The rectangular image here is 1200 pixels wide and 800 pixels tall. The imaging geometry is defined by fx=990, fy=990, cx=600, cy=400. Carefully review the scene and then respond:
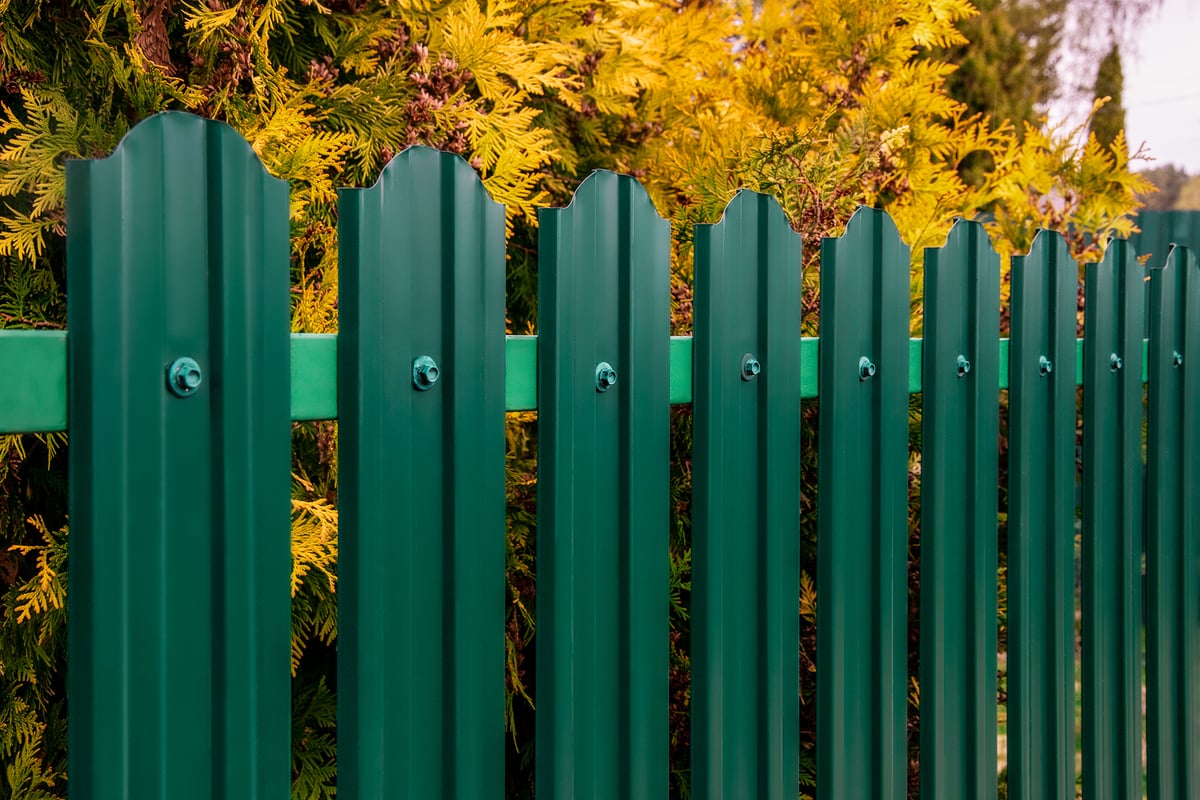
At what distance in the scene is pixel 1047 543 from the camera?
229cm

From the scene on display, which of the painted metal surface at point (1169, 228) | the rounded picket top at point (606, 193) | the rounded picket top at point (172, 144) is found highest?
the painted metal surface at point (1169, 228)

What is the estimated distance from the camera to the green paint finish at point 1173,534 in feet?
8.91

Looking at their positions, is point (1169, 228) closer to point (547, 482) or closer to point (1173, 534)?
point (1173, 534)

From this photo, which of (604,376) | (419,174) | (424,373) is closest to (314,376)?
(424,373)

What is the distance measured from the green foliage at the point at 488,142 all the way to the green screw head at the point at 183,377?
0.67 m

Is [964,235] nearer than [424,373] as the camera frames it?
No

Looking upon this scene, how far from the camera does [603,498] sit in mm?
1358

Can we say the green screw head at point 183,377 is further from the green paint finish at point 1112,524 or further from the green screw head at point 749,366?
the green paint finish at point 1112,524

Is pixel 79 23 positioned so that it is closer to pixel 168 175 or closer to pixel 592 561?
pixel 168 175

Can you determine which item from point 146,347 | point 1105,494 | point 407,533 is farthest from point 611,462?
point 1105,494

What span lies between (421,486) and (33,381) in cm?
42

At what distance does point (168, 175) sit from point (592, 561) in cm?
72

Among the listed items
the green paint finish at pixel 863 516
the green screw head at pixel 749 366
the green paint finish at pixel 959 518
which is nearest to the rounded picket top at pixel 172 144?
the green screw head at pixel 749 366

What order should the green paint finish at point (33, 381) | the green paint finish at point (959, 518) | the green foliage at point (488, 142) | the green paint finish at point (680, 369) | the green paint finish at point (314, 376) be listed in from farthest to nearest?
the green paint finish at point (959, 518) < the green foliage at point (488, 142) < the green paint finish at point (680, 369) < the green paint finish at point (314, 376) < the green paint finish at point (33, 381)
